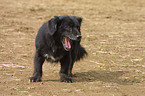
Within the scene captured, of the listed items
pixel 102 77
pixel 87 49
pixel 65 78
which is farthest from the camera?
pixel 87 49

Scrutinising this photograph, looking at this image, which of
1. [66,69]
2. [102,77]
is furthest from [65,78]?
[102,77]

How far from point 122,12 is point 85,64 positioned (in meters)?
8.75

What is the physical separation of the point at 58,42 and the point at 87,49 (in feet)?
10.8

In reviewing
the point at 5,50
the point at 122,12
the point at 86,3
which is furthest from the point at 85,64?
the point at 86,3

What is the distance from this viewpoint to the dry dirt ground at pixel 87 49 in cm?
556

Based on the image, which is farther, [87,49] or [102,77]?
[87,49]

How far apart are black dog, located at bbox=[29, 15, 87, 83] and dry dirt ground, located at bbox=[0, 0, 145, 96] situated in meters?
0.29

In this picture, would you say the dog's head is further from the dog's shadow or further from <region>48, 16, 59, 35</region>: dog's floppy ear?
the dog's shadow

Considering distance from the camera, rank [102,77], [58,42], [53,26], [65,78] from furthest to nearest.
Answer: [102,77], [65,78], [58,42], [53,26]

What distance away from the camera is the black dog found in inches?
218

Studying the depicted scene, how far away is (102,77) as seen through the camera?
6449 millimetres

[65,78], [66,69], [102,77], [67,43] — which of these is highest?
[67,43]

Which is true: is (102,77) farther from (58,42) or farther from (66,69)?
(58,42)

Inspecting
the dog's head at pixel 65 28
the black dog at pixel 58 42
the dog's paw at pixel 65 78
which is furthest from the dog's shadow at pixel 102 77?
the dog's head at pixel 65 28
